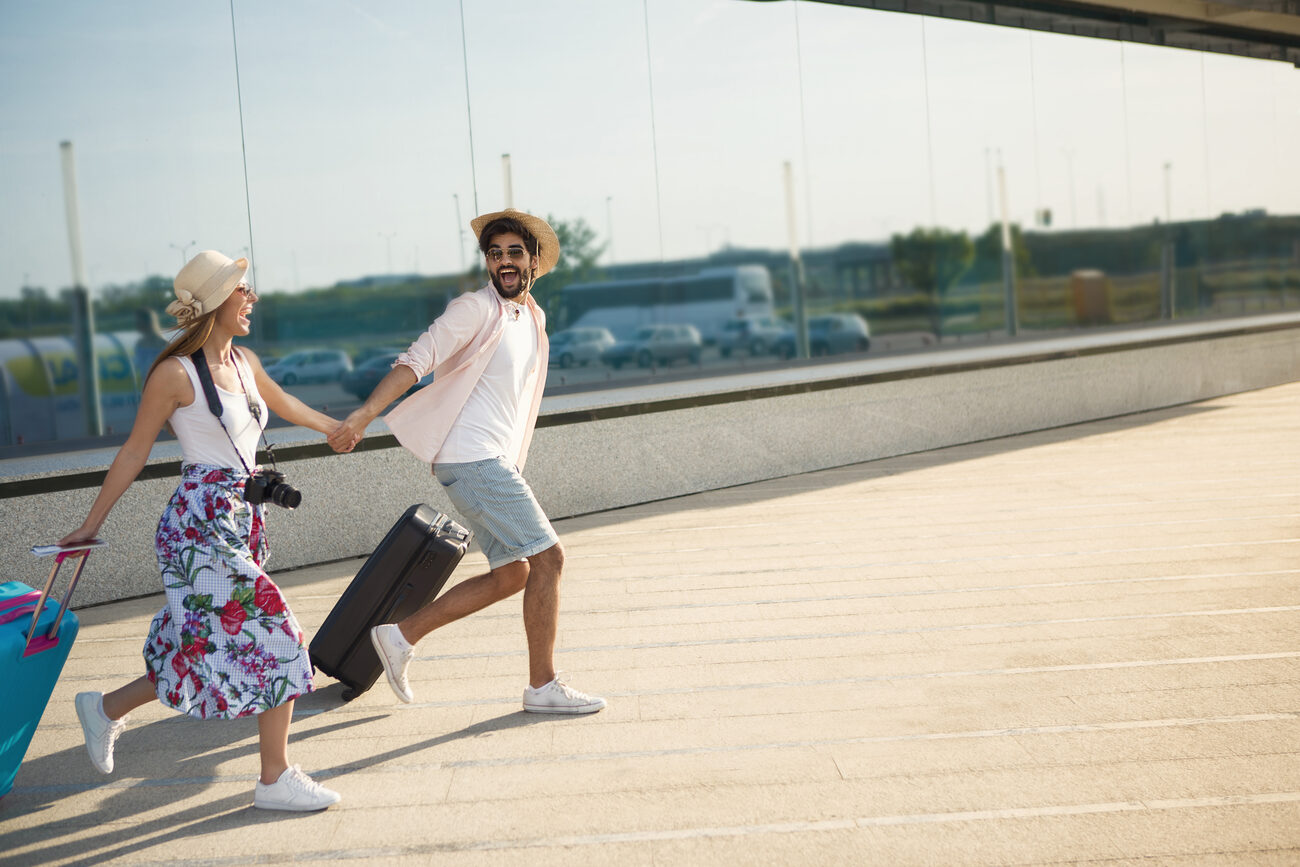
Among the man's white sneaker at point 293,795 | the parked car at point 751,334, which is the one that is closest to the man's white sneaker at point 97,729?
the man's white sneaker at point 293,795

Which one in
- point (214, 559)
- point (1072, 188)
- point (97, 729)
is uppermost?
point (1072, 188)

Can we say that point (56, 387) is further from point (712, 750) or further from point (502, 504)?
point (712, 750)

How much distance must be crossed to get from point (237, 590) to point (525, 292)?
1.49 m

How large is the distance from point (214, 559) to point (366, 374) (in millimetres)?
4657

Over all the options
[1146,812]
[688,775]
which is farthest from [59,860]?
[1146,812]

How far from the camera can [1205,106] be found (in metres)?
13.8

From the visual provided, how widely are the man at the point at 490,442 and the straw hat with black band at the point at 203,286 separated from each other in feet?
2.19

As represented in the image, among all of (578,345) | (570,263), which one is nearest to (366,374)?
(578,345)

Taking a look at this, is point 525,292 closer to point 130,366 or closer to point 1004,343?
point 130,366

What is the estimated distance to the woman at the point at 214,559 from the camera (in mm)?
3348

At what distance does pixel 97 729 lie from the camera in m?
3.62

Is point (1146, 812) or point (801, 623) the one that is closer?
point (1146, 812)

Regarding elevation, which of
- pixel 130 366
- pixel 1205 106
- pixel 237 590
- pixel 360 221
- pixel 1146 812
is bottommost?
pixel 1146 812

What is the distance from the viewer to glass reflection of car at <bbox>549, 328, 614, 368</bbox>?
29.0 feet
